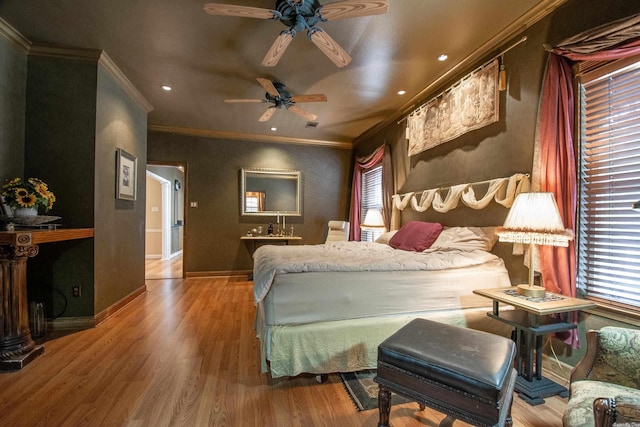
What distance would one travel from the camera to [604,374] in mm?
1299

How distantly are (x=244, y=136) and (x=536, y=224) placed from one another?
478cm

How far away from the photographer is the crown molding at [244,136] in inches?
Answer: 195

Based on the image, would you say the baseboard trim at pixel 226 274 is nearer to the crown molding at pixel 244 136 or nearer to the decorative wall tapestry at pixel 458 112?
the crown molding at pixel 244 136

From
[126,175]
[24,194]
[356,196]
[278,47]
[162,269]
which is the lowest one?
[162,269]

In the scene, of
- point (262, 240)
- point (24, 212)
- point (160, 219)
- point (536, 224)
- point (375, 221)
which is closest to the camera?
point (536, 224)

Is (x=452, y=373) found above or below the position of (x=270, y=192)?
below

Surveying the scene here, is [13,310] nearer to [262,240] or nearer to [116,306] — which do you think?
[116,306]

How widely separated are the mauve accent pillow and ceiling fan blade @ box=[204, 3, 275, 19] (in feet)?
7.70

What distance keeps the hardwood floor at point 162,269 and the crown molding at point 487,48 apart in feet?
15.8

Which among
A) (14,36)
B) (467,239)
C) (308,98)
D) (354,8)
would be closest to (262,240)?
(308,98)

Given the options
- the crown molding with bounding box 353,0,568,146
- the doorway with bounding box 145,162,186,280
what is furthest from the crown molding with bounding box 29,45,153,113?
the doorway with bounding box 145,162,186,280

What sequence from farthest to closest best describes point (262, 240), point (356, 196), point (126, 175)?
point (356, 196) → point (262, 240) → point (126, 175)

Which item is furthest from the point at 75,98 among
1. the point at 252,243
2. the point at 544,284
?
the point at 544,284

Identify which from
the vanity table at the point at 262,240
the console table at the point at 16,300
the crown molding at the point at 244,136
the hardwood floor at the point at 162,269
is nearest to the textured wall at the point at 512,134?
the vanity table at the point at 262,240
